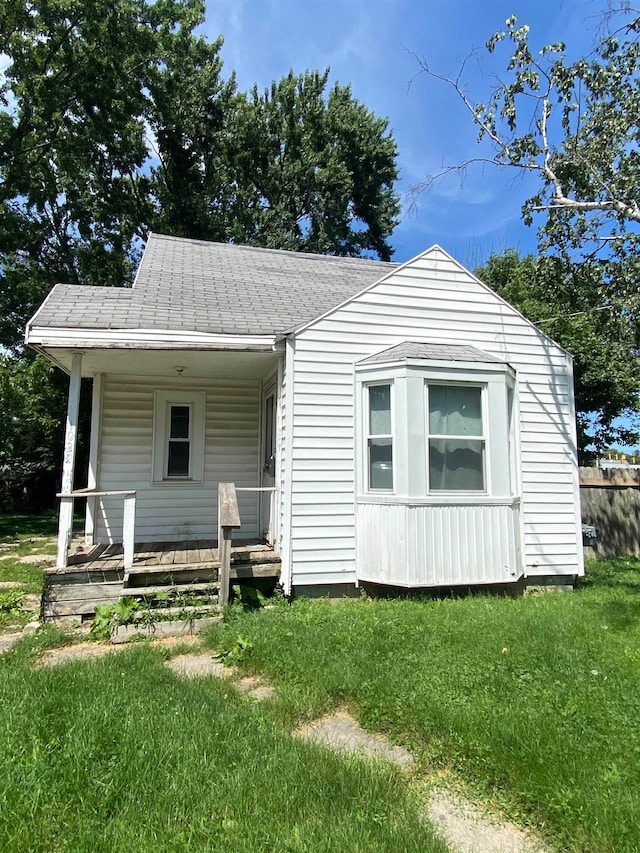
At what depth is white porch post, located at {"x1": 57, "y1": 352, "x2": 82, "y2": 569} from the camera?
5.75 meters

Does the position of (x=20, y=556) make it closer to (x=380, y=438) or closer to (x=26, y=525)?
(x=26, y=525)

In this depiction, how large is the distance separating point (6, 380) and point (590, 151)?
15057mm

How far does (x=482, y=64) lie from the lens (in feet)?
23.3

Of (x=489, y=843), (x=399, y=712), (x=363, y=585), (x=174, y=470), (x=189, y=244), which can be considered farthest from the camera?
(x=189, y=244)

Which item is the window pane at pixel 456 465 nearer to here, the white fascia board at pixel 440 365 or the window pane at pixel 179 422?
the white fascia board at pixel 440 365

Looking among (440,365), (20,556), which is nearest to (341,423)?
(440,365)

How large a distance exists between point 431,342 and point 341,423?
5.84ft

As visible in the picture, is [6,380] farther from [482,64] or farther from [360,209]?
[360,209]

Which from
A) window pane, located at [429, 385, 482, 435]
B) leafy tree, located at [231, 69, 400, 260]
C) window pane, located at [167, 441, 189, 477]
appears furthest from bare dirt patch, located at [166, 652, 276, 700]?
leafy tree, located at [231, 69, 400, 260]

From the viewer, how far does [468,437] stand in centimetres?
649

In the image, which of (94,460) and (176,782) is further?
(94,460)

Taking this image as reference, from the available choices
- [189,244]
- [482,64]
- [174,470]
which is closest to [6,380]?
[189,244]

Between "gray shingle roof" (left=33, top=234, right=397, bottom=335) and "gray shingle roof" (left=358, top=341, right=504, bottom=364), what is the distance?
54.0 inches

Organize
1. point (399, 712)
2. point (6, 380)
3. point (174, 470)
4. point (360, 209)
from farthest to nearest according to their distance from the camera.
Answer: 1. point (360, 209)
2. point (6, 380)
3. point (174, 470)
4. point (399, 712)
